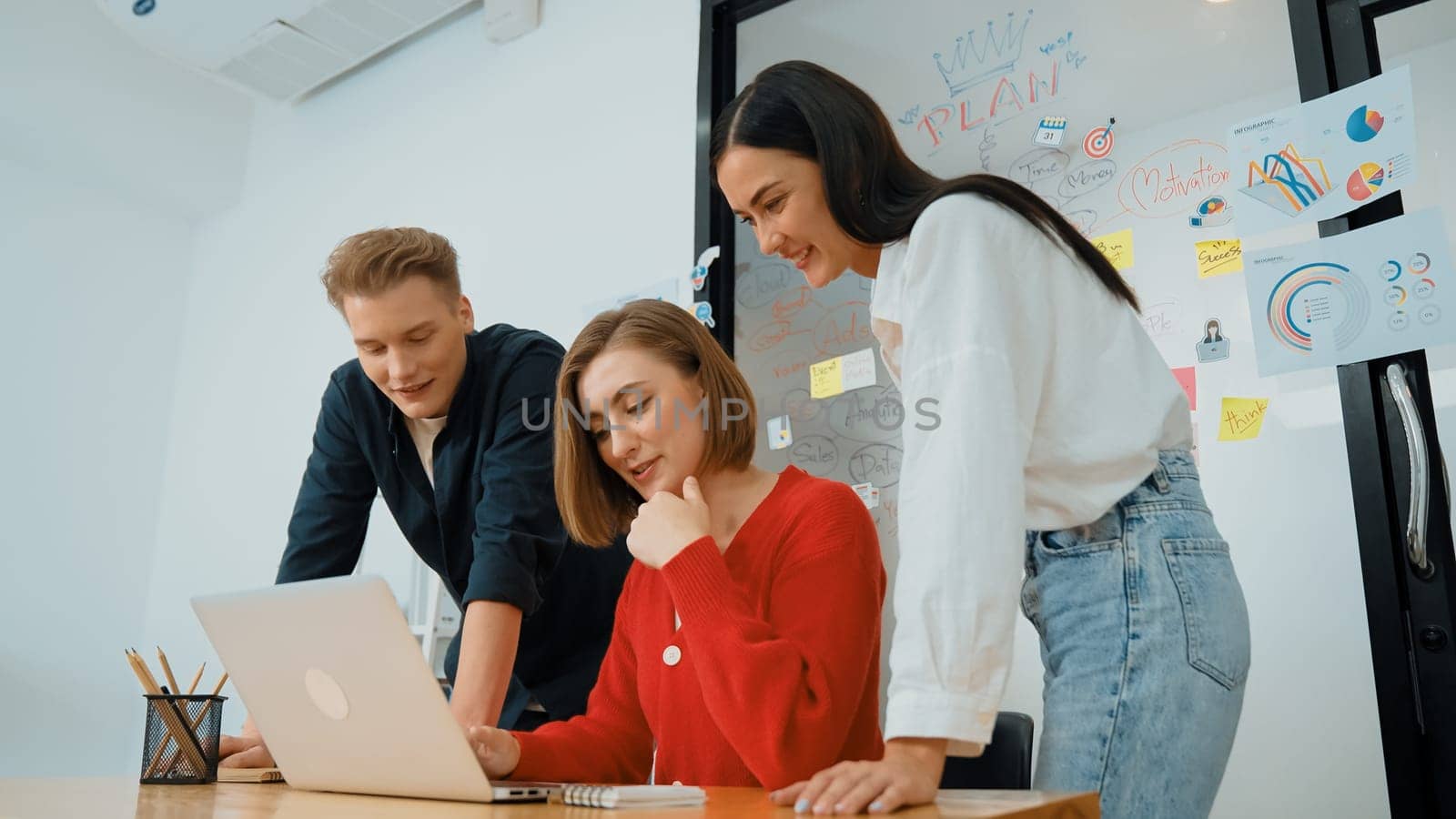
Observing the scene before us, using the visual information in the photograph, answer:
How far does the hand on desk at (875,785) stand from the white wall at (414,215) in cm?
180

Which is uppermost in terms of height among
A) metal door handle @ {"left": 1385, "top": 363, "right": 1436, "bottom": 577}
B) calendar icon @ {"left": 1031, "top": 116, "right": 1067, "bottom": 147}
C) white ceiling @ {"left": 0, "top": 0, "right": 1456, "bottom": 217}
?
white ceiling @ {"left": 0, "top": 0, "right": 1456, "bottom": 217}

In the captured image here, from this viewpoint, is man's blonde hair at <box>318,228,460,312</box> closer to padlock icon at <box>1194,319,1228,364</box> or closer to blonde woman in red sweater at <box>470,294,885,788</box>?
blonde woman in red sweater at <box>470,294,885,788</box>

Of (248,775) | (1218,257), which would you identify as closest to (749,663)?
(248,775)

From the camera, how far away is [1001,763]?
121cm

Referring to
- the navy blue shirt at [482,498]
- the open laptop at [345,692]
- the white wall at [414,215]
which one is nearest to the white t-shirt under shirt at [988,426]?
the open laptop at [345,692]

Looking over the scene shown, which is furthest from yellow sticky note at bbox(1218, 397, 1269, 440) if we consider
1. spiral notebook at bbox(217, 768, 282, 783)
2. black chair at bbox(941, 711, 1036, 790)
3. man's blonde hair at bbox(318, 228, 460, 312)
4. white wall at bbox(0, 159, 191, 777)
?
white wall at bbox(0, 159, 191, 777)

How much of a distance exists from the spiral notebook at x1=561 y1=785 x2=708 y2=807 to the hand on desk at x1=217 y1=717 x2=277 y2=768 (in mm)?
661

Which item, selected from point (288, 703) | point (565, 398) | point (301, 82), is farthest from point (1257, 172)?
point (301, 82)

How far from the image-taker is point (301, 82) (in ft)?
11.6

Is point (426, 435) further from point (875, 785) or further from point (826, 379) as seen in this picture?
point (875, 785)

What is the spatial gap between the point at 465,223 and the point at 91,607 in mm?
1776

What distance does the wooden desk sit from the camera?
0.68 metres

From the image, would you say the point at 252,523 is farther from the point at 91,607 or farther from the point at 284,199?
the point at 284,199

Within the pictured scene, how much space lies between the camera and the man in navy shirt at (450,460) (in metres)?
1.49
